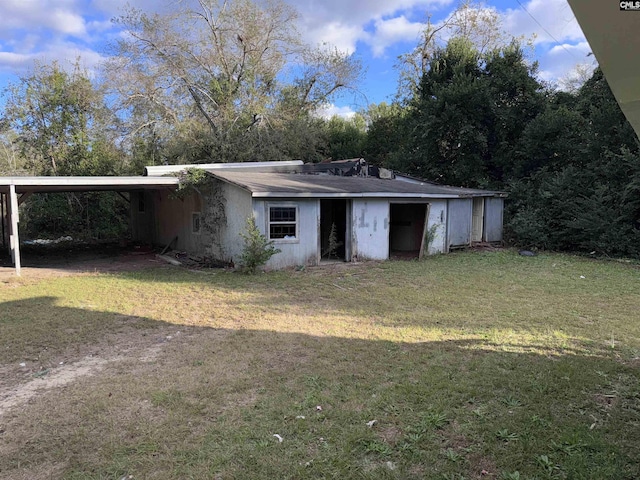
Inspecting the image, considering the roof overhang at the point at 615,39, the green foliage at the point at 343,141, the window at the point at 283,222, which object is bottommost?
the window at the point at 283,222

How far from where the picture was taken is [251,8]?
23.0 m

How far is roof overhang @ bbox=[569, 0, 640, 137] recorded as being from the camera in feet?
4.84

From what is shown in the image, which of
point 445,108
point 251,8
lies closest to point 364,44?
point 251,8

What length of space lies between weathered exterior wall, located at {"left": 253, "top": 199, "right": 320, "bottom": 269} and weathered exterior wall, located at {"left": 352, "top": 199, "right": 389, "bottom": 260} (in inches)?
50.3

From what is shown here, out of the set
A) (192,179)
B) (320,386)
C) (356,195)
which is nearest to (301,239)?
(356,195)

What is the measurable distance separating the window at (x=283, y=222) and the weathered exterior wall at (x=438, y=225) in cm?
472

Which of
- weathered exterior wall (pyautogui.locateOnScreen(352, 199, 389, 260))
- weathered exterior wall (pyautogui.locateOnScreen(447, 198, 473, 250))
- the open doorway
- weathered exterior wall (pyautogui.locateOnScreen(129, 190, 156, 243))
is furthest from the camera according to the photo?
weathered exterior wall (pyautogui.locateOnScreen(129, 190, 156, 243))

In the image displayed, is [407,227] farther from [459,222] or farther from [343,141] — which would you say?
[343,141]

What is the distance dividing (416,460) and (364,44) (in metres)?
27.2

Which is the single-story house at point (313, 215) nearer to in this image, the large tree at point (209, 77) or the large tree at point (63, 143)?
the large tree at point (63, 143)

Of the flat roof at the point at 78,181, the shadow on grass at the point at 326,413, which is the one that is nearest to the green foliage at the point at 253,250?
the flat roof at the point at 78,181

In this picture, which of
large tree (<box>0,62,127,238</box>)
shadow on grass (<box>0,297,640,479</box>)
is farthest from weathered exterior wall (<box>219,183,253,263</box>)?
large tree (<box>0,62,127,238</box>)

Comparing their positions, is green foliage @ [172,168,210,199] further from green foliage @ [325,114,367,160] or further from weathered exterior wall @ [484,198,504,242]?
green foliage @ [325,114,367,160]

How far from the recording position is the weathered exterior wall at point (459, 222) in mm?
14227
